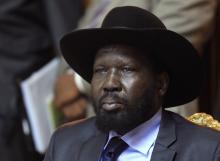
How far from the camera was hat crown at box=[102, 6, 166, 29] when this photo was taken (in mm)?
1362

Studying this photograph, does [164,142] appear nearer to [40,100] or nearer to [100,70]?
[100,70]

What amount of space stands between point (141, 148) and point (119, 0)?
869 mm

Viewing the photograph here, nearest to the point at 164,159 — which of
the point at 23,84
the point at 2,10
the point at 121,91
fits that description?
the point at 121,91

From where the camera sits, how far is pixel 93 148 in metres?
1.42

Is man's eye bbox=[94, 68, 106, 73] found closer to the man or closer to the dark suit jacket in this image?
the man

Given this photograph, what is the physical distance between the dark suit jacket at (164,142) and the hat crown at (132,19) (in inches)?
7.5

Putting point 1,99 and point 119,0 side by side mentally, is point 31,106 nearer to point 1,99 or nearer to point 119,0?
point 1,99

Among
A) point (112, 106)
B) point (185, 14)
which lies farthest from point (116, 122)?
point (185, 14)

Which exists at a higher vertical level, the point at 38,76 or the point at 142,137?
the point at 142,137

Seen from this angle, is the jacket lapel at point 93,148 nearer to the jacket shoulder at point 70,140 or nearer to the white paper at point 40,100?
the jacket shoulder at point 70,140

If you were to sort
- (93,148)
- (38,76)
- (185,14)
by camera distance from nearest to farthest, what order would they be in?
(93,148) < (185,14) < (38,76)

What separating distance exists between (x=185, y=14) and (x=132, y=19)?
2.45 ft

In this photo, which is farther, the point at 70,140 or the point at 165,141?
the point at 70,140

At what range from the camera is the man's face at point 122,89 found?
1307 millimetres
